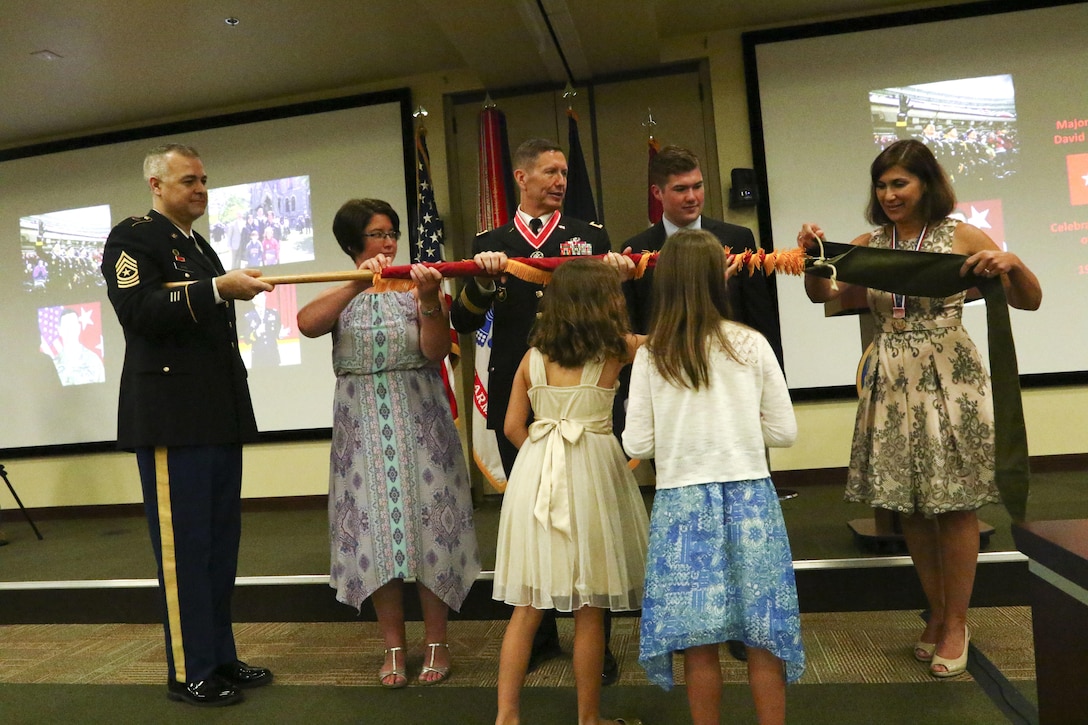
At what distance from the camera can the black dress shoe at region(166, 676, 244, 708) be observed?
259 cm

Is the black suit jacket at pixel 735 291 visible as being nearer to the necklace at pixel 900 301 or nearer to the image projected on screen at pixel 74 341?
the necklace at pixel 900 301

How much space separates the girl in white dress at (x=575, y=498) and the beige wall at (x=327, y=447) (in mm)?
3794

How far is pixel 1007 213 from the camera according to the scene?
5562 millimetres

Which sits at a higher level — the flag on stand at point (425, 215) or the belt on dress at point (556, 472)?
the flag on stand at point (425, 215)

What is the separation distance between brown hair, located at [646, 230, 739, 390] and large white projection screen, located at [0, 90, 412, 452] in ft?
15.0

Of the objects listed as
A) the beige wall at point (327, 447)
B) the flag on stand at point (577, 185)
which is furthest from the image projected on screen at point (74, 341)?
the flag on stand at point (577, 185)

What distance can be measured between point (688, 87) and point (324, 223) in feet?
9.72

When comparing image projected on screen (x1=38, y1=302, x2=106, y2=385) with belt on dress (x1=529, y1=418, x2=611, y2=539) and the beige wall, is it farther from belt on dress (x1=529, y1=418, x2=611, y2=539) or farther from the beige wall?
belt on dress (x1=529, y1=418, x2=611, y2=539)

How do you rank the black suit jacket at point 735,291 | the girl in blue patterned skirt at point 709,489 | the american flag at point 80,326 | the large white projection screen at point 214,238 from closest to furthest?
the girl in blue patterned skirt at point 709,489, the black suit jacket at point 735,291, the large white projection screen at point 214,238, the american flag at point 80,326

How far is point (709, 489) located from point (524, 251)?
45.3 inches

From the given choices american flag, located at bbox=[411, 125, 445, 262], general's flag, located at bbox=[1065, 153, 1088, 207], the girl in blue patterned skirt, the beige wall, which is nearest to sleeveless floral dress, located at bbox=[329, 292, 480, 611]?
the girl in blue patterned skirt

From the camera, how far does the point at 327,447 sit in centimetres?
657

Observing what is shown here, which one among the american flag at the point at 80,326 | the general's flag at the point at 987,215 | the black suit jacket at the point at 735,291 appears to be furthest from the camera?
the american flag at the point at 80,326

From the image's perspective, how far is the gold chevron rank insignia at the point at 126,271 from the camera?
8.34ft
